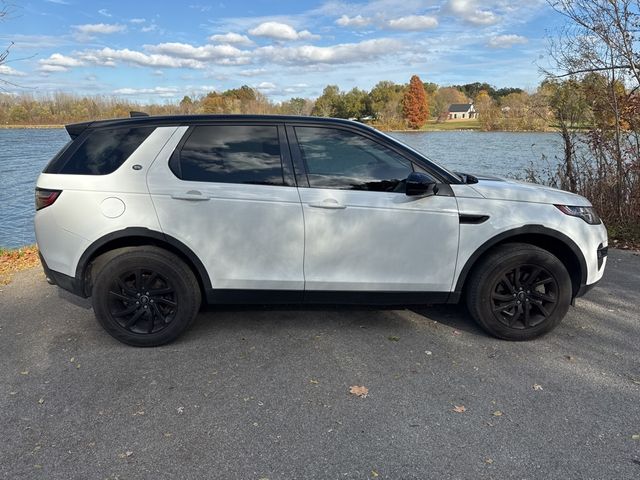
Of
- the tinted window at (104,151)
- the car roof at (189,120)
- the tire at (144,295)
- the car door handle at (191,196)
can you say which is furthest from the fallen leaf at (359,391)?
the tinted window at (104,151)

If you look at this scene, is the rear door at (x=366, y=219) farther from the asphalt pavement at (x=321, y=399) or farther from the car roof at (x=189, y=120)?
the asphalt pavement at (x=321, y=399)

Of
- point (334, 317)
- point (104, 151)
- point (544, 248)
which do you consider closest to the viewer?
point (104, 151)

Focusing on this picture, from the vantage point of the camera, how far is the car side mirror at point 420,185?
3504 mm

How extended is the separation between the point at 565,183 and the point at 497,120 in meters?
15.8

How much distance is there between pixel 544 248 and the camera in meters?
3.97

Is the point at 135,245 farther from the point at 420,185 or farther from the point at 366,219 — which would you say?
the point at 420,185

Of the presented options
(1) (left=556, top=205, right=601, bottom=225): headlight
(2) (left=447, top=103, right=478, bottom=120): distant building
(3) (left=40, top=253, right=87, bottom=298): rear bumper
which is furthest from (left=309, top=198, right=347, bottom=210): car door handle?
(2) (left=447, top=103, right=478, bottom=120): distant building

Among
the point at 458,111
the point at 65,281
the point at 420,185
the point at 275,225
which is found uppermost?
the point at 458,111

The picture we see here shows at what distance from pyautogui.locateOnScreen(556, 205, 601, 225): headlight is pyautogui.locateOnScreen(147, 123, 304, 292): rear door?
2149mm

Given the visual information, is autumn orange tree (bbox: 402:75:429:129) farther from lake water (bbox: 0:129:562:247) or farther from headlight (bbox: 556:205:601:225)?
headlight (bbox: 556:205:601:225)

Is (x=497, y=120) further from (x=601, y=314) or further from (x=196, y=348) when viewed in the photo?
(x=196, y=348)

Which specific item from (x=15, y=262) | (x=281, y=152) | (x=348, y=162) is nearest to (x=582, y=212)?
(x=348, y=162)

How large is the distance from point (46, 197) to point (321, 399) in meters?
2.59

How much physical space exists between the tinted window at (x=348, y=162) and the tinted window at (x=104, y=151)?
128 cm
